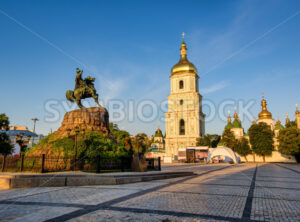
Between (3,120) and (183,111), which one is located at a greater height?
(183,111)

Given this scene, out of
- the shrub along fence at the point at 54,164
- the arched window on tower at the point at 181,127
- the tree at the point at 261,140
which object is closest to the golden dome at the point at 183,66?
the arched window on tower at the point at 181,127

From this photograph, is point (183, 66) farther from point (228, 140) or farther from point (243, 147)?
point (243, 147)

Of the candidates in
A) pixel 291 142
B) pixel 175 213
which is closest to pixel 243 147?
pixel 291 142

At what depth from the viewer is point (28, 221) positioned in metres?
5.08

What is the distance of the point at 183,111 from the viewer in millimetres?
61031

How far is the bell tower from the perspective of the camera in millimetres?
59125

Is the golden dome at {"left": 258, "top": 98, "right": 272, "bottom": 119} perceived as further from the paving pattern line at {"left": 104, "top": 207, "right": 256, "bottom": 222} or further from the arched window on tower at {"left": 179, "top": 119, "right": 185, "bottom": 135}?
Answer: the paving pattern line at {"left": 104, "top": 207, "right": 256, "bottom": 222}

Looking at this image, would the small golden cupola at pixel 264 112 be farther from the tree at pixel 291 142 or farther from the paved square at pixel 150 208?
the paved square at pixel 150 208

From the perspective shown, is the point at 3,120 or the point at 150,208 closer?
the point at 150,208

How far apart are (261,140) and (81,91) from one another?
153 feet

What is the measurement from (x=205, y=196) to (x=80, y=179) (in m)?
5.86

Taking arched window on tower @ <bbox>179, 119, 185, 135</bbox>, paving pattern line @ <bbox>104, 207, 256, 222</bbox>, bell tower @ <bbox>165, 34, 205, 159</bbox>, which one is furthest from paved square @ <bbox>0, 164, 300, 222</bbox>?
arched window on tower @ <bbox>179, 119, 185, 135</bbox>

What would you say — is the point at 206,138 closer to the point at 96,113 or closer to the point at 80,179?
the point at 96,113

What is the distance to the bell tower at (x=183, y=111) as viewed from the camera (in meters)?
59.1
